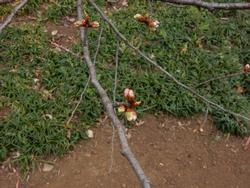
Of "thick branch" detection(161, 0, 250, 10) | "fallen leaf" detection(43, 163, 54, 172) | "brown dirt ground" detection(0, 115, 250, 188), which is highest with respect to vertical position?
"thick branch" detection(161, 0, 250, 10)

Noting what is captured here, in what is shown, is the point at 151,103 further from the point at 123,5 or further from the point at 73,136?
the point at 123,5

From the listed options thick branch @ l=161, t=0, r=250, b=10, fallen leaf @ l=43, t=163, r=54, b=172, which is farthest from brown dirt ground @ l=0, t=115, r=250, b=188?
thick branch @ l=161, t=0, r=250, b=10

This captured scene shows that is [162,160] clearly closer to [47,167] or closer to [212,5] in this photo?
[47,167]

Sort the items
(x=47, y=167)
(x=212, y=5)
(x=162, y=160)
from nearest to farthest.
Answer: (x=212, y=5), (x=47, y=167), (x=162, y=160)

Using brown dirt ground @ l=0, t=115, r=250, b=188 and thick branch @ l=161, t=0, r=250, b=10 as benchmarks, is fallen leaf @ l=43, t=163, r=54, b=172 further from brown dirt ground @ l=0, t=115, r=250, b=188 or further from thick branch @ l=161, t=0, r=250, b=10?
thick branch @ l=161, t=0, r=250, b=10

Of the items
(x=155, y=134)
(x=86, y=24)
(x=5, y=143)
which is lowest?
(x=155, y=134)

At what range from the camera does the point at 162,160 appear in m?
3.37

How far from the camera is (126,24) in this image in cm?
422

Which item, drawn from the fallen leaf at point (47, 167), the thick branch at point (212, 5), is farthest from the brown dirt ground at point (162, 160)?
the thick branch at point (212, 5)

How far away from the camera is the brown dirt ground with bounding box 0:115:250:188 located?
3172mm

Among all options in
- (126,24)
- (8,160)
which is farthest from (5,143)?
(126,24)

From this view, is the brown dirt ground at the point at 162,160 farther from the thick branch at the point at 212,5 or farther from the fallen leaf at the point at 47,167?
the thick branch at the point at 212,5

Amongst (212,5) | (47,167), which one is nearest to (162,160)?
(47,167)

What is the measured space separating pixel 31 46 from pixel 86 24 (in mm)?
2212
